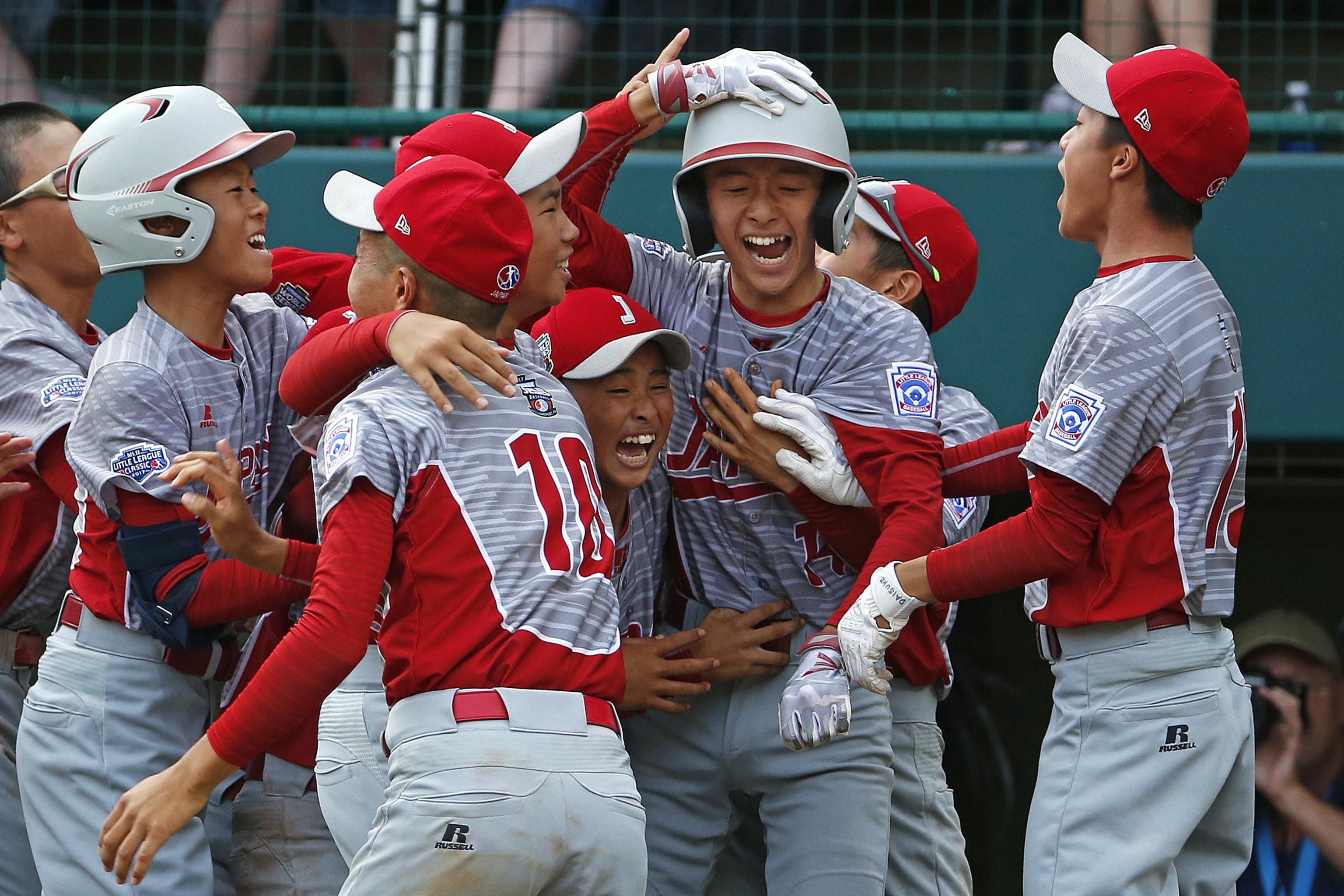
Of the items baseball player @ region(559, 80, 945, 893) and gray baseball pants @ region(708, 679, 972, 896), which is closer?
baseball player @ region(559, 80, 945, 893)

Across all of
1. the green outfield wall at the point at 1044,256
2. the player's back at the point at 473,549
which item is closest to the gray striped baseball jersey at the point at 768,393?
the player's back at the point at 473,549

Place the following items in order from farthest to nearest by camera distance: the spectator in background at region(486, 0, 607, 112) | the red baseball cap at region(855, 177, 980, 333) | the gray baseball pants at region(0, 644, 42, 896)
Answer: the spectator in background at region(486, 0, 607, 112)
the red baseball cap at region(855, 177, 980, 333)
the gray baseball pants at region(0, 644, 42, 896)

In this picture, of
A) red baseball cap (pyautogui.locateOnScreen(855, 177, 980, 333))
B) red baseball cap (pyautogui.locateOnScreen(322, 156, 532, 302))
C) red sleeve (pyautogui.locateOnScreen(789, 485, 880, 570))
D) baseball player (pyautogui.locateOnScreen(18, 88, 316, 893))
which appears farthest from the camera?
red baseball cap (pyautogui.locateOnScreen(855, 177, 980, 333))

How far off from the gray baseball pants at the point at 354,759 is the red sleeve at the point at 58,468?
0.65 meters

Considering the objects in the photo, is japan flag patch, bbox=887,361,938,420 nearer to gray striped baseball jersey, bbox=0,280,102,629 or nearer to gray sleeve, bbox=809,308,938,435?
gray sleeve, bbox=809,308,938,435

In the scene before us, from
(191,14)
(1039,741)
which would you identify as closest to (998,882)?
(1039,741)

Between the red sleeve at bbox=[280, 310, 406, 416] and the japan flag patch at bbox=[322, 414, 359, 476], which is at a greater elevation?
the red sleeve at bbox=[280, 310, 406, 416]

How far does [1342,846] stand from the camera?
15.0 ft

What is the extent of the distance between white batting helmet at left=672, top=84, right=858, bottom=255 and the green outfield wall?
1242mm

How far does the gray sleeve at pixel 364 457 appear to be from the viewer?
7.32ft

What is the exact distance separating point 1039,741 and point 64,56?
4.00 metres

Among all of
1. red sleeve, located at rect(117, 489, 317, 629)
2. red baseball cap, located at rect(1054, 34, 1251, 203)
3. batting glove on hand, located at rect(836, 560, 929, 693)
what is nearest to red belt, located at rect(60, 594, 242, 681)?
red sleeve, located at rect(117, 489, 317, 629)

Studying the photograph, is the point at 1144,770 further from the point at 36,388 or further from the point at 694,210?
the point at 36,388

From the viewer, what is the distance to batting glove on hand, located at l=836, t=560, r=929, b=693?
264 cm
